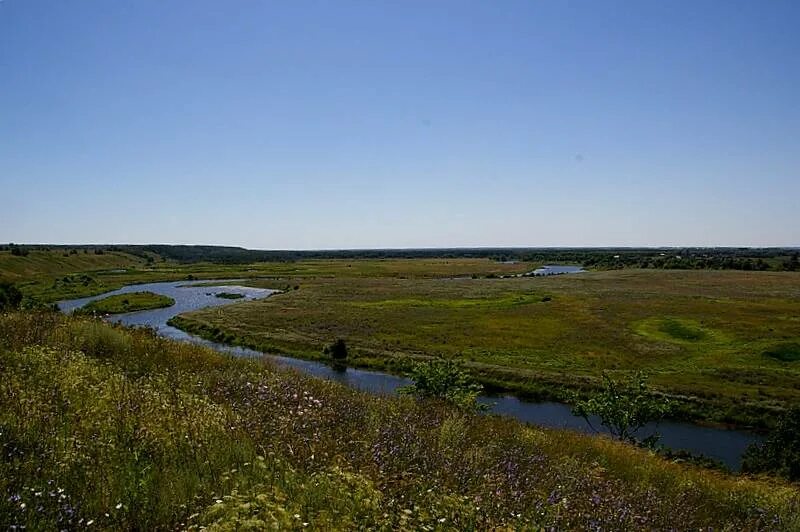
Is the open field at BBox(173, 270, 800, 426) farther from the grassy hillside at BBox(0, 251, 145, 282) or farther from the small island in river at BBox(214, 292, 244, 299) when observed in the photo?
the grassy hillside at BBox(0, 251, 145, 282)

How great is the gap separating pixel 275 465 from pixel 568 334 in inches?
1962

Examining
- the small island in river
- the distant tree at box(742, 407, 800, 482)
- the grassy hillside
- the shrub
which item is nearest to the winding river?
the shrub

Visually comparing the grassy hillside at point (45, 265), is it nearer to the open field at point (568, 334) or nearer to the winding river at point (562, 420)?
the open field at point (568, 334)

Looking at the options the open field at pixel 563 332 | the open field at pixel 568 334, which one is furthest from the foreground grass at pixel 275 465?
the open field at pixel 568 334

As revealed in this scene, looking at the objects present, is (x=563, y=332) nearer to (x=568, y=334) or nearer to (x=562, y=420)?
(x=568, y=334)

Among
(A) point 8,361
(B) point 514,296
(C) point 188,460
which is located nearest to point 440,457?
(C) point 188,460

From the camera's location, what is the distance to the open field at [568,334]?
35.1 m

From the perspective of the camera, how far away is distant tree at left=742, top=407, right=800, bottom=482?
18.2 m

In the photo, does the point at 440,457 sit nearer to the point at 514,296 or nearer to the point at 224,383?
the point at 224,383

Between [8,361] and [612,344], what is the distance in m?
46.9

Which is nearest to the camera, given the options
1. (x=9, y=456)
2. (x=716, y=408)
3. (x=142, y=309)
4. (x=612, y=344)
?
(x=9, y=456)

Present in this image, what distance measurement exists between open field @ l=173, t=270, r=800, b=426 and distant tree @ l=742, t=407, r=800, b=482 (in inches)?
414

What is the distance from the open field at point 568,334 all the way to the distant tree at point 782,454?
10506 millimetres

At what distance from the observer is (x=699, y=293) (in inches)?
3155
